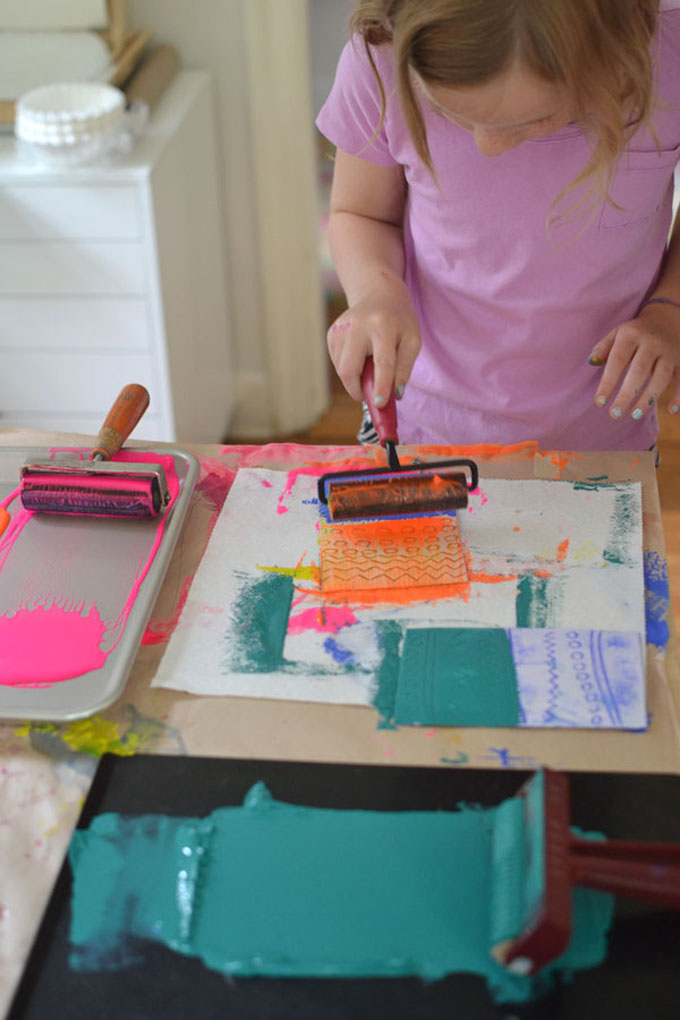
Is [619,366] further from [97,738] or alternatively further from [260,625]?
[97,738]

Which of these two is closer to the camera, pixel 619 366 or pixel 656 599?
pixel 656 599

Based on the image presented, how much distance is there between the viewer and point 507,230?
42.9 inches

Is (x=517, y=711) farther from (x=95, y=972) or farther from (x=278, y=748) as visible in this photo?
(x=95, y=972)

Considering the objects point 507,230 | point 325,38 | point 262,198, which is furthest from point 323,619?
point 325,38

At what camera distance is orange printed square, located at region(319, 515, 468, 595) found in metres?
0.91

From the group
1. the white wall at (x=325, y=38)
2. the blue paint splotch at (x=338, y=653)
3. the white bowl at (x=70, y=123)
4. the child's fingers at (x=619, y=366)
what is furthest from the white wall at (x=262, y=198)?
the blue paint splotch at (x=338, y=653)

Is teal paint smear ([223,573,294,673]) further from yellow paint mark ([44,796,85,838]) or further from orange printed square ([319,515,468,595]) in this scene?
yellow paint mark ([44,796,85,838])

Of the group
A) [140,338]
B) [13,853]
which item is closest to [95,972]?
[13,853]

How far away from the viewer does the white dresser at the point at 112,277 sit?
181cm

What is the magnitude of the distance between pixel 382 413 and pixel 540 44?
0.36 m

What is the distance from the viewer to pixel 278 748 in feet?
2.47

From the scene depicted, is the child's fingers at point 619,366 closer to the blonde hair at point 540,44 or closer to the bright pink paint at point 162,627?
the blonde hair at point 540,44

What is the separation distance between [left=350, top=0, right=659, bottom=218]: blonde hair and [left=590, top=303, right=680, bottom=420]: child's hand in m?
0.23

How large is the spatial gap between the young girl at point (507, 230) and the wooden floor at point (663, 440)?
39.9 inches
